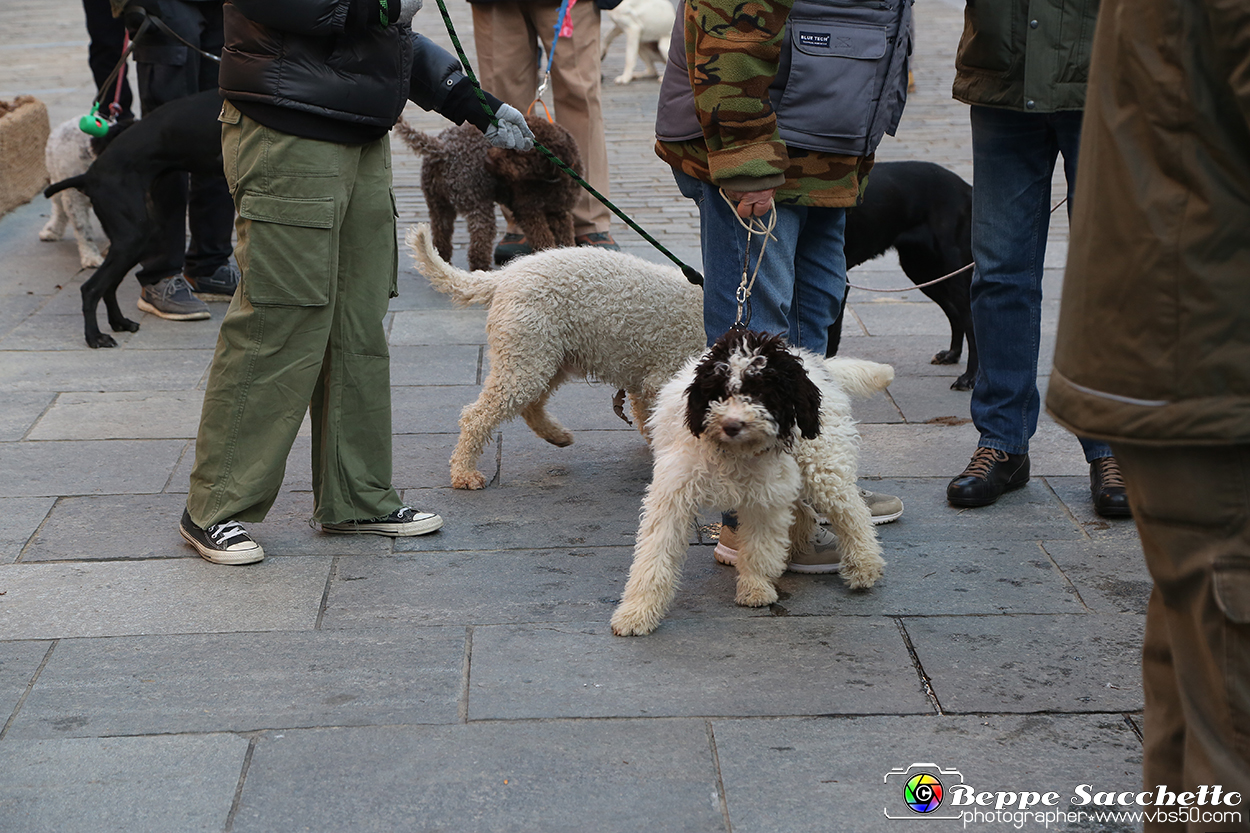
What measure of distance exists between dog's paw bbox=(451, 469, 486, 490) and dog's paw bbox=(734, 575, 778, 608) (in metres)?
1.35

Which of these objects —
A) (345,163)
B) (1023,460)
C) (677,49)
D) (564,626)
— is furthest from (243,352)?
(1023,460)

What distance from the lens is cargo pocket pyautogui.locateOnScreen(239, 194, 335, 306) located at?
3615mm

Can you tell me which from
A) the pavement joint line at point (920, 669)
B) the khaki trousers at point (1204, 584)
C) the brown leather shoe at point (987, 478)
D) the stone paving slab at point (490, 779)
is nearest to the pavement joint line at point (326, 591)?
the stone paving slab at point (490, 779)

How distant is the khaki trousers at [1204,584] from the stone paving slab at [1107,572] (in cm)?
172

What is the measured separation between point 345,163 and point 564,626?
156 cm

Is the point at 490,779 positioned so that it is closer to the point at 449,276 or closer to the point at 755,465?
the point at 755,465

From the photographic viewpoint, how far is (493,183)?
7.06m

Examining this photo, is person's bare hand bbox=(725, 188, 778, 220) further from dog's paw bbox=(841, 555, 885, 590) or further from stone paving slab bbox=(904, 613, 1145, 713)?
stone paving slab bbox=(904, 613, 1145, 713)

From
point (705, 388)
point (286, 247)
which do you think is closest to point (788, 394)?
point (705, 388)

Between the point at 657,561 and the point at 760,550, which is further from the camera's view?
the point at 760,550

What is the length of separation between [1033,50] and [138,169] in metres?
4.54

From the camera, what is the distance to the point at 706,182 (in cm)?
367

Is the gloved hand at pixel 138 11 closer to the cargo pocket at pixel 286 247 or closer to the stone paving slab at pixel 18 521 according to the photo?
the stone paving slab at pixel 18 521

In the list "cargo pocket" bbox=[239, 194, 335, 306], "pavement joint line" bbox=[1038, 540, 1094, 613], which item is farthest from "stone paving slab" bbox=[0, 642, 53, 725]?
"pavement joint line" bbox=[1038, 540, 1094, 613]
